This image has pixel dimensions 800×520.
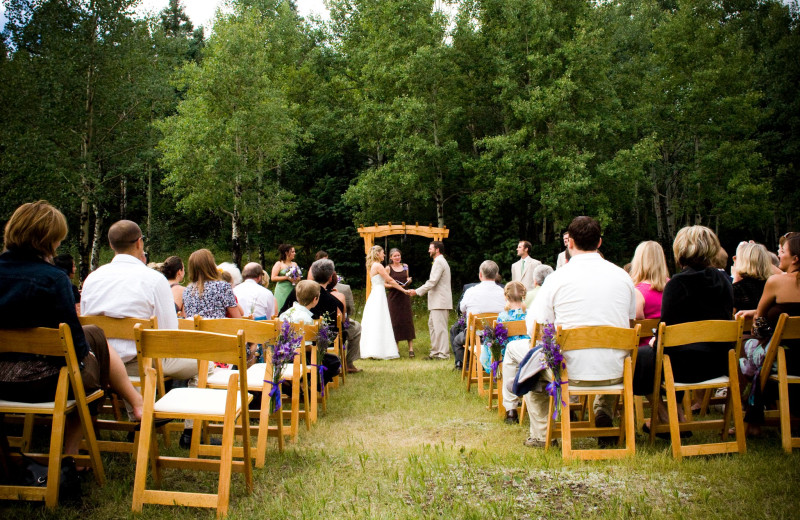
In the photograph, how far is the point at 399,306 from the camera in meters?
12.3

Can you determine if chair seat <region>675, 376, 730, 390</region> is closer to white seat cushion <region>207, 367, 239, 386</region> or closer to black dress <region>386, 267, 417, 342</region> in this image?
white seat cushion <region>207, 367, 239, 386</region>

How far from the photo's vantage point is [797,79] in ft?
92.5

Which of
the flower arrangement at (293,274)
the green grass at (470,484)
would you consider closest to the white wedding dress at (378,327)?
the flower arrangement at (293,274)

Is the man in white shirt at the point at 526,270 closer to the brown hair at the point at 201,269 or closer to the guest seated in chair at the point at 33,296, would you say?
the brown hair at the point at 201,269

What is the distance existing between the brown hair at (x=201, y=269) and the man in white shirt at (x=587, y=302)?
310 centimetres

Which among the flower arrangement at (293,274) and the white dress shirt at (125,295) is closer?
the white dress shirt at (125,295)

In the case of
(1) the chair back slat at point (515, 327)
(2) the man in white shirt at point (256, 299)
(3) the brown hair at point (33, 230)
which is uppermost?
(3) the brown hair at point (33, 230)

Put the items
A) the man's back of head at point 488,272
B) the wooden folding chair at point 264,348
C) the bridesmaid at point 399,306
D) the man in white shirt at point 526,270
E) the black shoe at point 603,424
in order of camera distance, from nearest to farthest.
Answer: the wooden folding chair at point 264,348 → the black shoe at point 603,424 → the man's back of head at point 488,272 → the man in white shirt at point 526,270 → the bridesmaid at point 399,306

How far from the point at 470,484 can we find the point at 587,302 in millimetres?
1655

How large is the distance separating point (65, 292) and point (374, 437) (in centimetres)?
295

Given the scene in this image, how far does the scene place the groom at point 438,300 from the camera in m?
12.1

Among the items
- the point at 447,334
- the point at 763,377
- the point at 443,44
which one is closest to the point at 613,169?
the point at 443,44

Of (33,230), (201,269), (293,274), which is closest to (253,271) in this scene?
(201,269)

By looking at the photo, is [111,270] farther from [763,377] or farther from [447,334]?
[447,334]
